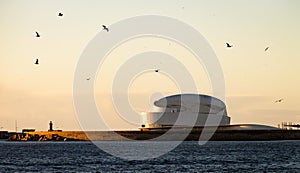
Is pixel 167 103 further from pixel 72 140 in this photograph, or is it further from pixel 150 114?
pixel 72 140

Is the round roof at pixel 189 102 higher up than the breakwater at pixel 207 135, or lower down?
higher up

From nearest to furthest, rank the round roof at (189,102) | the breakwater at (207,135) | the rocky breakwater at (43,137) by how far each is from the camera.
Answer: the breakwater at (207,135), the round roof at (189,102), the rocky breakwater at (43,137)

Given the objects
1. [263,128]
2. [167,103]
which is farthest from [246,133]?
[167,103]

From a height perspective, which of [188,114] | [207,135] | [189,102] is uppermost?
[189,102]

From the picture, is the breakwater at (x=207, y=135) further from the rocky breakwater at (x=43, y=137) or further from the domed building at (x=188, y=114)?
the rocky breakwater at (x=43, y=137)

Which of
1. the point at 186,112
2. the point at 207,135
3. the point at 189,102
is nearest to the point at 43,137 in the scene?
the point at 186,112

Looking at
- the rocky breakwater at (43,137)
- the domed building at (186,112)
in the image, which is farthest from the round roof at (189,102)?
the rocky breakwater at (43,137)

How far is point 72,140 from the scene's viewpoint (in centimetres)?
17850

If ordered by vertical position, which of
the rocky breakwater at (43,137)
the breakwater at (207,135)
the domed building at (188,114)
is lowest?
the breakwater at (207,135)

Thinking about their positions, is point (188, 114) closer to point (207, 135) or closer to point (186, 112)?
point (186, 112)

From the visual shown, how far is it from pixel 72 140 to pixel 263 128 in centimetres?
4193

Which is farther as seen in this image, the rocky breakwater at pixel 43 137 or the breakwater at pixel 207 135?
the rocky breakwater at pixel 43 137

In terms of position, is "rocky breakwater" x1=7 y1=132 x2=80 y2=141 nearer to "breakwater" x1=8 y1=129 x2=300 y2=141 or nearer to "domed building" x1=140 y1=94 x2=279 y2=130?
"breakwater" x1=8 y1=129 x2=300 y2=141

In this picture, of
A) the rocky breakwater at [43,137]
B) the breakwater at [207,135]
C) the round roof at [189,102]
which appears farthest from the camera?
the rocky breakwater at [43,137]
